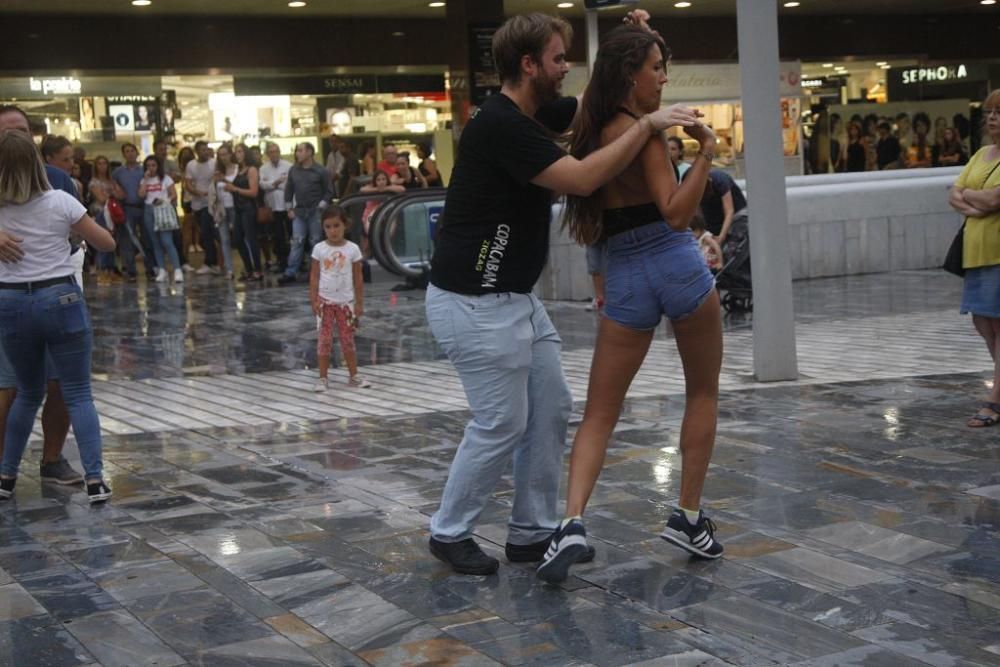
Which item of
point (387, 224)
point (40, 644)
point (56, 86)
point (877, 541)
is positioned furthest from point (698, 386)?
point (56, 86)

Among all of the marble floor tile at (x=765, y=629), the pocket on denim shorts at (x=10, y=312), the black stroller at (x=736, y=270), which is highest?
the pocket on denim shorts at (x=10, y=312)

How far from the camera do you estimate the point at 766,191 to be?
29.0 ft

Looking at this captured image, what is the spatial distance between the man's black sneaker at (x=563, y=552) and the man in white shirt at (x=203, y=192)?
17306mm

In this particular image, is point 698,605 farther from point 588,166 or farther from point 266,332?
point 266,332

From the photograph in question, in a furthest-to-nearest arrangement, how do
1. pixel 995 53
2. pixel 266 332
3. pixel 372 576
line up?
pixel 995 53 → pixel 266 332 → pixel 372 576

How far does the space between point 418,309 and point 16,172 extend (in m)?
8.74

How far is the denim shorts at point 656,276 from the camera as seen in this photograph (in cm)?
477

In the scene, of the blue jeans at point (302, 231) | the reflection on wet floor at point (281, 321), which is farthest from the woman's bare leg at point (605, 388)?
the blue jeans at point (302, 231)

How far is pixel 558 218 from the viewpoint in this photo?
14.9 m

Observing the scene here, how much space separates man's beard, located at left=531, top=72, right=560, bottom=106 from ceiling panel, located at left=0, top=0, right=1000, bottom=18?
54.1 feet

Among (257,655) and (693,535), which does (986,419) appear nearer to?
(693,535)

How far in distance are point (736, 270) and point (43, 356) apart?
7805 mm

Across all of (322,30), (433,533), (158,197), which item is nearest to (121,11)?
(322,30)

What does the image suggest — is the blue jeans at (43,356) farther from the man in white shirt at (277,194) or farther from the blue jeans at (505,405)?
the man in white shirt at (277,194)
